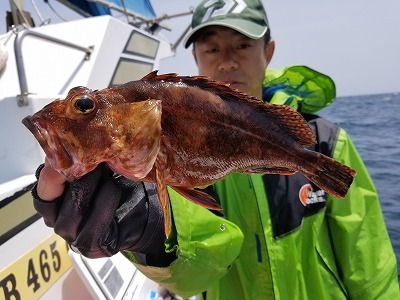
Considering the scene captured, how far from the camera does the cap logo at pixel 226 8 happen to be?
8.21 feet

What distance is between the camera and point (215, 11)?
2.54 m

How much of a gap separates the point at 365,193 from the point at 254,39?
48.1 inches

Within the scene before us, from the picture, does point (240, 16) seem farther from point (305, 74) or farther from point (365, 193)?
point (365, 193)

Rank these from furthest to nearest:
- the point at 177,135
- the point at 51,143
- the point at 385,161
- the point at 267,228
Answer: the point at 385,161
the point at 267,228
the point at 177,135
the point at 51,143

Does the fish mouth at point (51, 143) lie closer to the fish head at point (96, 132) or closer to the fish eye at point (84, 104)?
the fish head at point (96, 132)

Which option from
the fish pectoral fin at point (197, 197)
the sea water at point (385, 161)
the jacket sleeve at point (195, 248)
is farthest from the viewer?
the sea water at point (385, 161)

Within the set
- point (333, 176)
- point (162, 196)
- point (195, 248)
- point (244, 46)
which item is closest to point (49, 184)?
point (162, 196)

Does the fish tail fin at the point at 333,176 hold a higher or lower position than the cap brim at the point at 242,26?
lower

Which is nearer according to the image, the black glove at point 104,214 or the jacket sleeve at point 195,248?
the black glove at point 104,214

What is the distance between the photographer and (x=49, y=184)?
A: 58.5 inches

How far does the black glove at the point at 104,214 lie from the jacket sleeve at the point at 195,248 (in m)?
0.11

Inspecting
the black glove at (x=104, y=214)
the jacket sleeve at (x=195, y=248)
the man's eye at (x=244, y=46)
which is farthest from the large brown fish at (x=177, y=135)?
the man's eye at (x=244, y=46)

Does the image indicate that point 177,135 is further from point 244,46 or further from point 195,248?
point 244,46

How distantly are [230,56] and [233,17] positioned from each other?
0.78 ft
